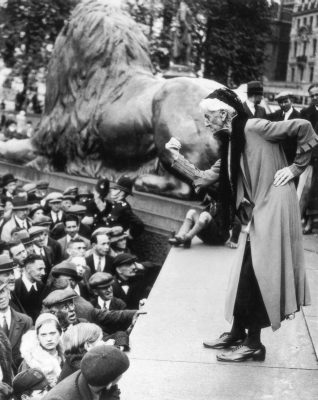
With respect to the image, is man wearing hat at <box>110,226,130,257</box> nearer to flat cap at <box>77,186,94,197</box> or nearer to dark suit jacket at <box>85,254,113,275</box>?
dark suit jacket at <box>85,254,113,275</box>

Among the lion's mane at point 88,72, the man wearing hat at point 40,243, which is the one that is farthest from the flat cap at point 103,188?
the man wearing hat at point 40,243

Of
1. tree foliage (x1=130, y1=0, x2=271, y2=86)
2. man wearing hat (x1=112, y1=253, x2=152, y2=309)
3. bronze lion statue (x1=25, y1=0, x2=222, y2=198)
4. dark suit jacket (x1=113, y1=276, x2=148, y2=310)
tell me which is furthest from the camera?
tree foliage (x1=130, y1=0, x2=271, y2=86)

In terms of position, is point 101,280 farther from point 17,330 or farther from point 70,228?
point 70,228

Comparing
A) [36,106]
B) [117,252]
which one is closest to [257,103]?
[117,252]

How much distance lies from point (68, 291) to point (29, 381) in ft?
4.66

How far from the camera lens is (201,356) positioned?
17.8 feet

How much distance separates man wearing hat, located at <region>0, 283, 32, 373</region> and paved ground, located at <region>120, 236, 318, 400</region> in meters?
0.79

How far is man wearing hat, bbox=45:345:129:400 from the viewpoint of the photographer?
3771mm

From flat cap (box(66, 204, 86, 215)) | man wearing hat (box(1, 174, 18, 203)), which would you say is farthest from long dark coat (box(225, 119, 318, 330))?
man wearing hat (box(1, 174, 18, 203))

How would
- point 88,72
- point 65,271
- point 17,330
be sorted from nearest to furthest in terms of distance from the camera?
1. point 17,330
2. point 65,271
3. point 88,72

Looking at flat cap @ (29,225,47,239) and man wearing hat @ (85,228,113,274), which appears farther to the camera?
flat cap @ (29,225,47,239)

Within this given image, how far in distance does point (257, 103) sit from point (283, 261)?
13.9 ft

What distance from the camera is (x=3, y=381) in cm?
503

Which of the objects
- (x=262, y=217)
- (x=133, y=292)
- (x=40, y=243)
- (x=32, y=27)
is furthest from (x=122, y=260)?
(x=32, y=27)
